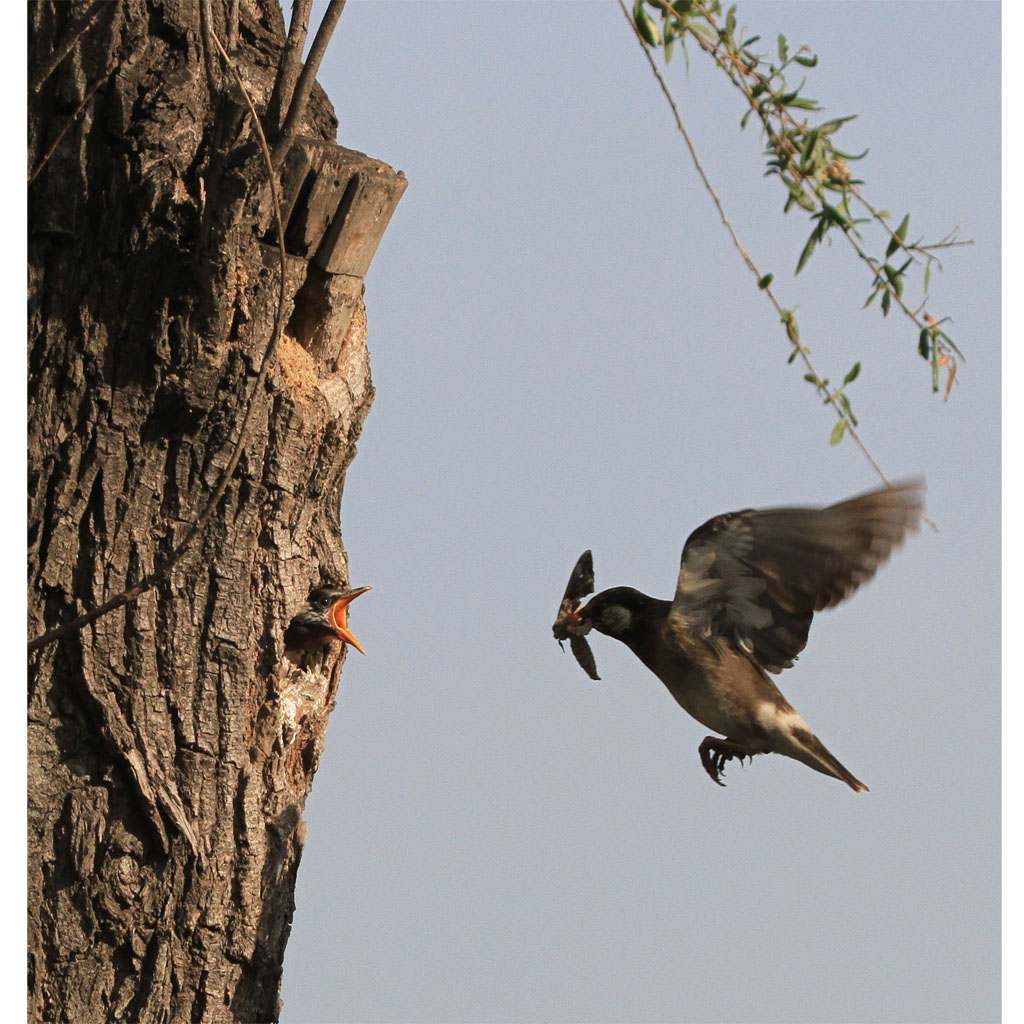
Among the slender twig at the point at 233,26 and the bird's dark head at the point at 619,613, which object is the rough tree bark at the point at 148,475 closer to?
the slender twig at the point at 233,26

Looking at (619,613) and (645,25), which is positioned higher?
(645,25)

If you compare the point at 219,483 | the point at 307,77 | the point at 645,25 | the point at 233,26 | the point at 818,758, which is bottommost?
the point at 818,758

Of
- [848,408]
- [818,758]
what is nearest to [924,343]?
[848,408]

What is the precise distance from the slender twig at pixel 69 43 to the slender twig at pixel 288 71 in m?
0.45

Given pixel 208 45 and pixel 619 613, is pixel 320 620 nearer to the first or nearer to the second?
pixel 619 613

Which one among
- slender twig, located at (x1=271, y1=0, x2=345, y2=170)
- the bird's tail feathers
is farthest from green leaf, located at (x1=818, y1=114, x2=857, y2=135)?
the bird's tail feathers

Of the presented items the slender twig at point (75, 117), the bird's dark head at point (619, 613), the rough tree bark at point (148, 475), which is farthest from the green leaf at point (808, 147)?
the bird's dark head at point (619, 613)

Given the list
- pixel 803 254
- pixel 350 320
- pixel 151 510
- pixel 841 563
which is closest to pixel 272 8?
pixel 350 320

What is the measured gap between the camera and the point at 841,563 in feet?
12.8

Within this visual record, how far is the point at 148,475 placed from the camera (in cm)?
334

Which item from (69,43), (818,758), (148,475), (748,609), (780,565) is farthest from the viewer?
(818,758)

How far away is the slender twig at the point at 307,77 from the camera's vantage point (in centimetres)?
309

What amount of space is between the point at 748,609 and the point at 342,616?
4.51ft

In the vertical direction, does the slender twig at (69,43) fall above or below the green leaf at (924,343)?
above
